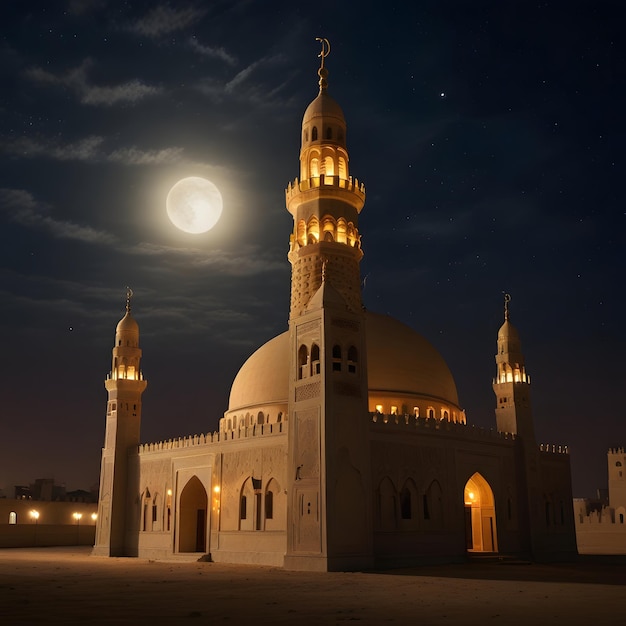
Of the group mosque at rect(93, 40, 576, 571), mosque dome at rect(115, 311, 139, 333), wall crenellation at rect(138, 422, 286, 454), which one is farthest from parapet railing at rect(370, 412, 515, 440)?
mosque dome at rect(115, 311, 139, 333)

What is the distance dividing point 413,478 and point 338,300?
7494 mm

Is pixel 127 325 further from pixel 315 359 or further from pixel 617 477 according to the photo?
pixel 617 477

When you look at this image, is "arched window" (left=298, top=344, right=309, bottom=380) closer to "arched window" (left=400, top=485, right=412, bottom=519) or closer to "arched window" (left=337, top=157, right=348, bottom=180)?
"arched window" (left=400, top=485, right=412, bottom=519)

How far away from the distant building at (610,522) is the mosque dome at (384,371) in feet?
60.6

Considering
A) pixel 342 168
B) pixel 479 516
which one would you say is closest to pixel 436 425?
pixel 479 516

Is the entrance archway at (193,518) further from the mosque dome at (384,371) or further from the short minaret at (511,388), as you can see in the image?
the short minaret at (511,388)

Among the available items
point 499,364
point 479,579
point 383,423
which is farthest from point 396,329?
point 479,579

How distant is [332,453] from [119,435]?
17002 mm

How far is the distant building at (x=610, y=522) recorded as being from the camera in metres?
50.7

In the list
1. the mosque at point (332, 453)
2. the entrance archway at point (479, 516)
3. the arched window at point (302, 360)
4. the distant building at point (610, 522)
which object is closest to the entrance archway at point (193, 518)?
the mosque at point (332, 453)

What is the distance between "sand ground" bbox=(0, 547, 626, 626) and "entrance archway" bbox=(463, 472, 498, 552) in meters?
10.0

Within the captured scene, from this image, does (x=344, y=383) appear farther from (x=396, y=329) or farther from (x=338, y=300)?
(x=396, y=329)

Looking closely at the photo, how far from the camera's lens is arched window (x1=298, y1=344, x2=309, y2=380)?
1087 inches

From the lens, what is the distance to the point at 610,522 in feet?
176
